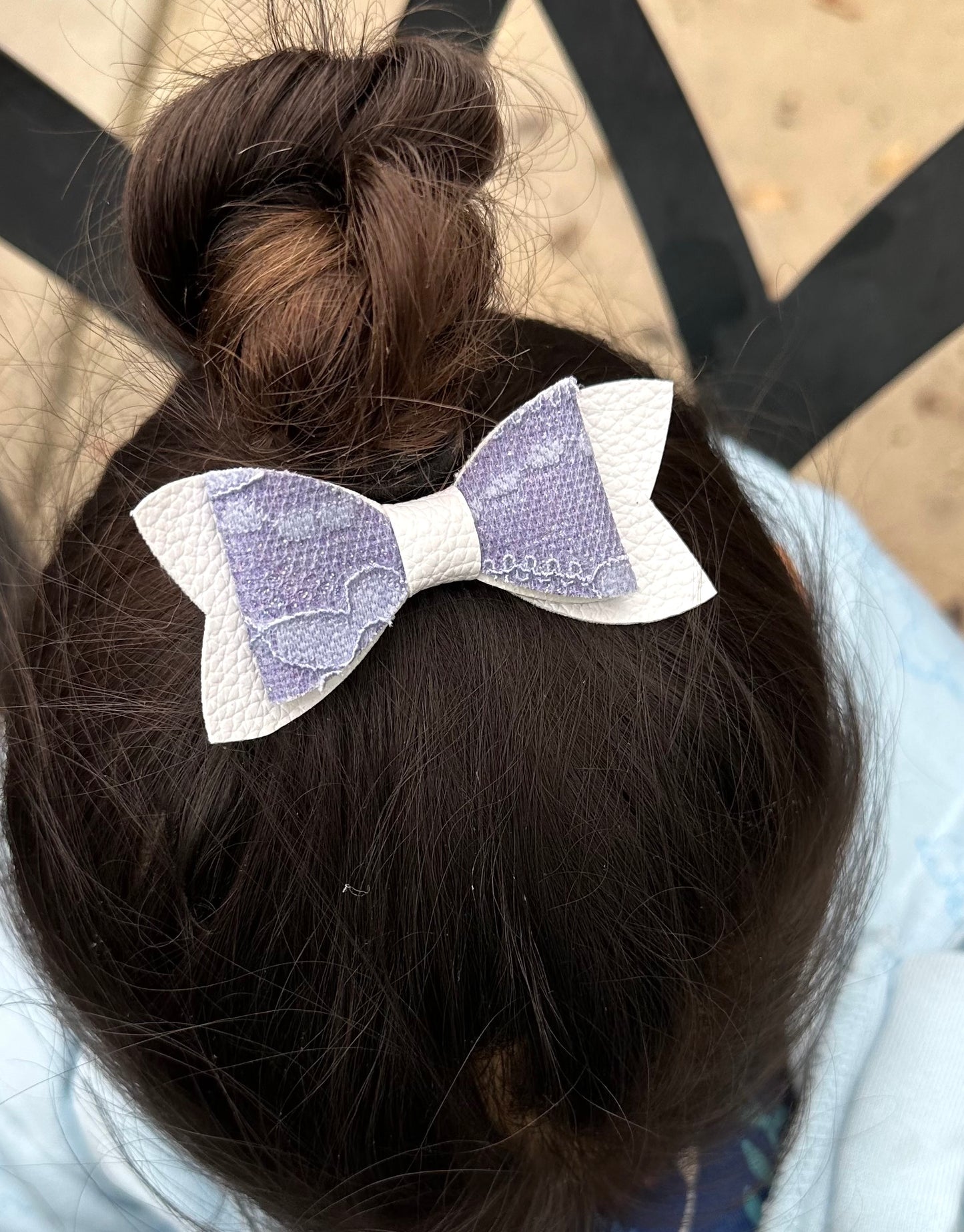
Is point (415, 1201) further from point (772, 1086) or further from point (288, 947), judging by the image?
point (772, 1086)

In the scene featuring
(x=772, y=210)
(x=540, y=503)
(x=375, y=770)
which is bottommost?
(x=375, y=770)

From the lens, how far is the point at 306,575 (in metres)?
0.37

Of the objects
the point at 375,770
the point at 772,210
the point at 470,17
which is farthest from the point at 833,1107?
the point at 470,17

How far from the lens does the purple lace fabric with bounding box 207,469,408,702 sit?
36 centimetres

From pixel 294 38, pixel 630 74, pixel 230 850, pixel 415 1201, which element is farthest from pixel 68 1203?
pixel 630 74

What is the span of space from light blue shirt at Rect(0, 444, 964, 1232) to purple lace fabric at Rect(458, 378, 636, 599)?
266 millimetres

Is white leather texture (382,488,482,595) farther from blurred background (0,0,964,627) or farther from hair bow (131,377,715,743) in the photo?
blurred background (0,0,964,627)

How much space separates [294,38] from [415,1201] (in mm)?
657

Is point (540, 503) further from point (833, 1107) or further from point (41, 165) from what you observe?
point (41, 165)

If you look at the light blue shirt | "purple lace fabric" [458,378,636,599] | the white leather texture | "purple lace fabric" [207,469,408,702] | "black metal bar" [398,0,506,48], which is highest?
"black metal bar" [398,0,506,48]

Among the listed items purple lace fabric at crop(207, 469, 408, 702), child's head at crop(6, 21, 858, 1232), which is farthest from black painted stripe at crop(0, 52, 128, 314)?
purple lace fabric at crop(207, 469, 408, 702)

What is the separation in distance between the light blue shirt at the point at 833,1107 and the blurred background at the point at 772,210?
16.8 inches

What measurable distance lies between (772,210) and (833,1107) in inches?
40.7

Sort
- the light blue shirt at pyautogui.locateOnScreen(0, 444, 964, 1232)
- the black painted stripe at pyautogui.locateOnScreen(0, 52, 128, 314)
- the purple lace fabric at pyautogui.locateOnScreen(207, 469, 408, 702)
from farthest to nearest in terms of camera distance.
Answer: the black painted stripe at pyautogui.locateOnScreen(0, 52, 128, 314)
the light blue shirt at pyautogui.locateOnScreen(0, 444, 964, 1232)
the purple lace fabric at pyautogui.locateOnScreen(207, 469, 408, 702)
